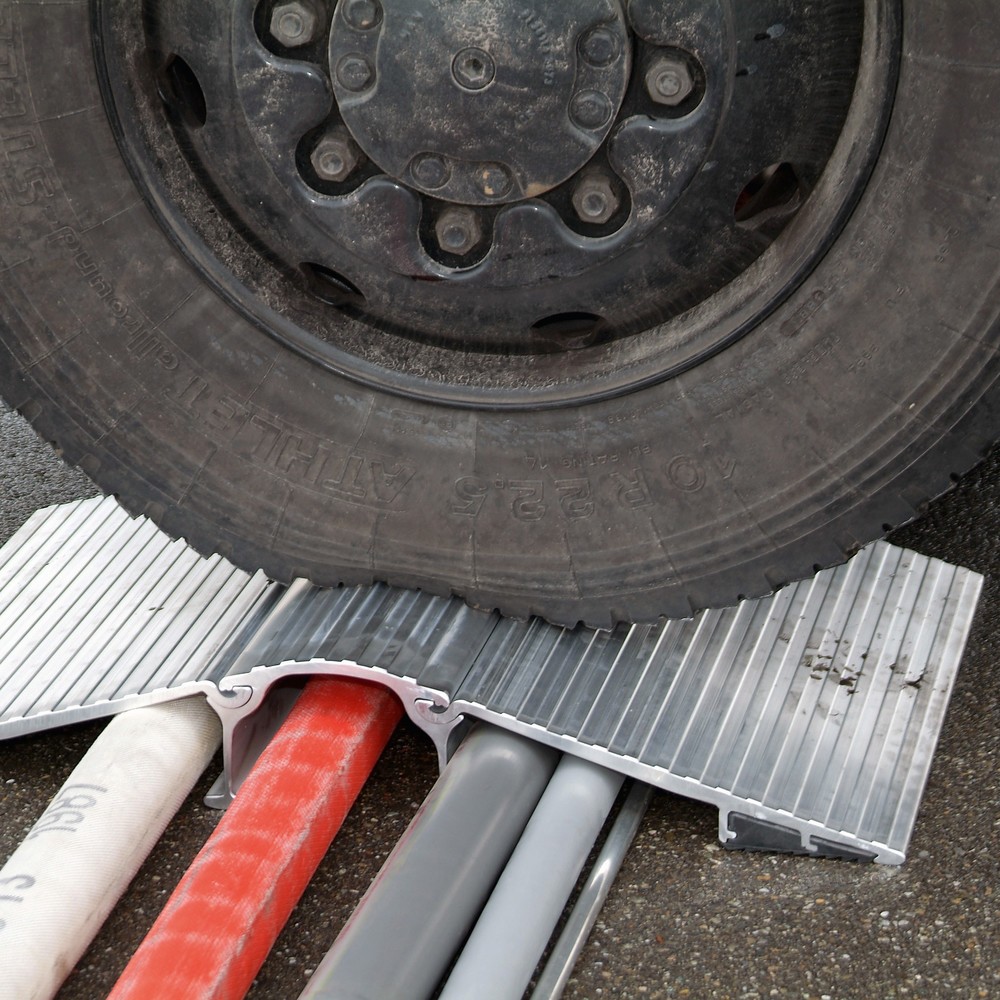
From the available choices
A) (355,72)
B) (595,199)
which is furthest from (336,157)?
(595,199)

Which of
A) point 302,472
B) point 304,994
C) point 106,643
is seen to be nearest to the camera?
point 304,994

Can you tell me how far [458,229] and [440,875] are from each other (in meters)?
0.86

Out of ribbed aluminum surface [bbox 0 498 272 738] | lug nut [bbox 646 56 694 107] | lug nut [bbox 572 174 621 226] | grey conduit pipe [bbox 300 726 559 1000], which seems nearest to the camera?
grey conduit pipe [bbox 300 726 559 1000]

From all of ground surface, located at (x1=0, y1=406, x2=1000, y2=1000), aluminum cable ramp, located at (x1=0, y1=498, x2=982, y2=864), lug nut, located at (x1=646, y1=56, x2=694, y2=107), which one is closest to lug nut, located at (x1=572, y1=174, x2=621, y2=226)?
lug nut, located at (x1=646, y1=56, x2=694, y2=107)

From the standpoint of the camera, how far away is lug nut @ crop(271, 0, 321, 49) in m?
1.65

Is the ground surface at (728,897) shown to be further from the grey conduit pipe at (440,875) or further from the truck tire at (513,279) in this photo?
the truck tire at (513,279)

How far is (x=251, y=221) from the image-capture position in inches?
71.4

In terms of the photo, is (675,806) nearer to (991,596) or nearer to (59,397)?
(991,596)

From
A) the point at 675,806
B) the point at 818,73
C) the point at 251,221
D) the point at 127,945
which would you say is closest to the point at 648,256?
the point at 818,73

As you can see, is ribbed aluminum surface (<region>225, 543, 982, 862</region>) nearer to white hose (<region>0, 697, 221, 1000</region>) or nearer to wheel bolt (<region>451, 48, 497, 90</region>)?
white hose (<region>0, 697, 221, 1000</region>)

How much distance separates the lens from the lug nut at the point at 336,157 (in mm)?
1726

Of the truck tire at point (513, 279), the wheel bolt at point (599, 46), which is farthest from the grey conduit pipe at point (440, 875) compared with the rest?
the wheel bolt at point (599, 46)

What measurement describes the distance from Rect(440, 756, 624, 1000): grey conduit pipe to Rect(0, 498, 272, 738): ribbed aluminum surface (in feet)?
1.84

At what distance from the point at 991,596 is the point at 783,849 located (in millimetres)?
690
